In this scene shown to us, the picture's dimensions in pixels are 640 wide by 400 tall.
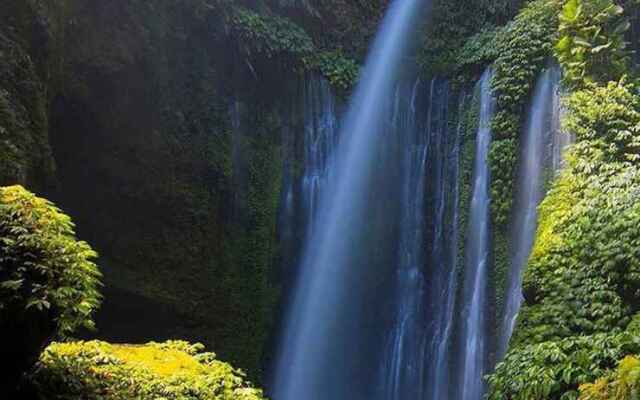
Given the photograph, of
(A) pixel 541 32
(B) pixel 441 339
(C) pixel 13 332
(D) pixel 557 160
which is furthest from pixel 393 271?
(C) pixel 13 332

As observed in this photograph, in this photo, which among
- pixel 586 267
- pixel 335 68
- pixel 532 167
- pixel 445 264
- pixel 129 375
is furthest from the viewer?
pixel 335 68

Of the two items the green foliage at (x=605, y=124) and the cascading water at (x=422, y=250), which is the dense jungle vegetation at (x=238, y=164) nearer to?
the green foliage at (x=605, y=124)

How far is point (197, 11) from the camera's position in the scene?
12.7 meters

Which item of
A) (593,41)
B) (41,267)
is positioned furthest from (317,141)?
(41,267)

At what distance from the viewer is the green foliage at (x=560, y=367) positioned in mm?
5691

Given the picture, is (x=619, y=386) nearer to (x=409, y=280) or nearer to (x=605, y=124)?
(x=605, y=124)

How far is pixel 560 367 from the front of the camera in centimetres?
590

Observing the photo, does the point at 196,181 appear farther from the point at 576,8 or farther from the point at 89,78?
the point at 576,8

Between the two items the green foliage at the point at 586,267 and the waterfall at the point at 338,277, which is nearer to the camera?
the green foliage at the point at 586,267

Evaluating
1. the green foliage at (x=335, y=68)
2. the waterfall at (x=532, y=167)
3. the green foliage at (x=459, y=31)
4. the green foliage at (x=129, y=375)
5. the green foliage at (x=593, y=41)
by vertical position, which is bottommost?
the green foliage at (x=129, y=375)

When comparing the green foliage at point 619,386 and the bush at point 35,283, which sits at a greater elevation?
the bush at point 35,283

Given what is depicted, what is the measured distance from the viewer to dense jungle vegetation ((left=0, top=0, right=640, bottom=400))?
5.97 metres

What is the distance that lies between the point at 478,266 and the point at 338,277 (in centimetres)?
351

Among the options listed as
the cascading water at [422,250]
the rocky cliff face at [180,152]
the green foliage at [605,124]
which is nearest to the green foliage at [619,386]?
the green foliage at [605,124]
